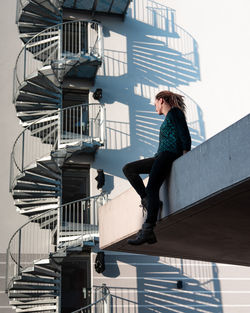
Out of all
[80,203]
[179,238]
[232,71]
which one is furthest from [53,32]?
[179,238]

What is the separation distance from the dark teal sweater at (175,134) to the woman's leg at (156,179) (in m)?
0.09

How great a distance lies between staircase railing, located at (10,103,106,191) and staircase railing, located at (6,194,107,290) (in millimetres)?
1270

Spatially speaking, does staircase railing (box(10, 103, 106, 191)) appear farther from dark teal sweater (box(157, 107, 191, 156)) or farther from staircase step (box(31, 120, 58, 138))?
dark teal sweater (box(157, 107, 191, 156))

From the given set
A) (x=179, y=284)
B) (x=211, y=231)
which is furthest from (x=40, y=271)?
(x=211, y=231)

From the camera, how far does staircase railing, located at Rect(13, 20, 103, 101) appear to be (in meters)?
15.1

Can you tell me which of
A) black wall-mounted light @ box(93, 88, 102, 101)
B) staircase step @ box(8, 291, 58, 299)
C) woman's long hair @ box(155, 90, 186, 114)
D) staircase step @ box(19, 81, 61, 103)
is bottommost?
staircase step @ box(8, 291, 58, 299)

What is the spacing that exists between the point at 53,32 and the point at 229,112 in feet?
18.9

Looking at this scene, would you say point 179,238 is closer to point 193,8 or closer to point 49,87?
point 49,87

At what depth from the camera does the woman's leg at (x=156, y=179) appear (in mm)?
6371

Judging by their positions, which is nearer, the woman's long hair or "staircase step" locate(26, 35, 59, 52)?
the woman's long hair

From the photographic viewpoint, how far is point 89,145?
14375 millimetres

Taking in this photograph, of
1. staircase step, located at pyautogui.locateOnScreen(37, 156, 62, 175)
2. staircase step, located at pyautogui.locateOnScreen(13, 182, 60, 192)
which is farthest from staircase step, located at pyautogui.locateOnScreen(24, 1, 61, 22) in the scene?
staircase step, located at pyautogui.locateOnScreen(13, 182, 60, 192)

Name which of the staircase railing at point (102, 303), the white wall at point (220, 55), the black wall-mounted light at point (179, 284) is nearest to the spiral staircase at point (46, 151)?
the staircase railing at point (102, 303)

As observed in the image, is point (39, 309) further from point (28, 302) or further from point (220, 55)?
point (220, 55)
